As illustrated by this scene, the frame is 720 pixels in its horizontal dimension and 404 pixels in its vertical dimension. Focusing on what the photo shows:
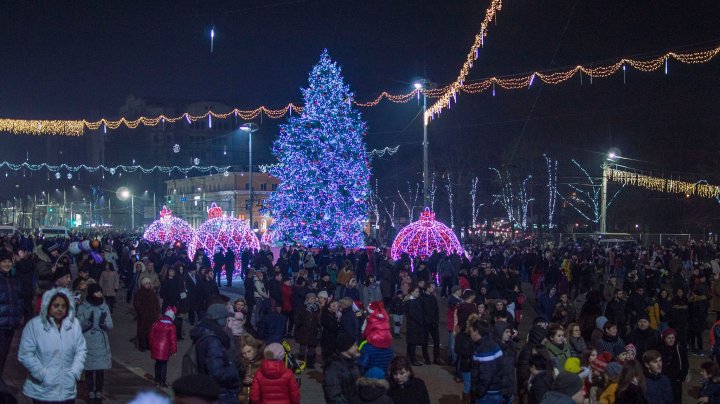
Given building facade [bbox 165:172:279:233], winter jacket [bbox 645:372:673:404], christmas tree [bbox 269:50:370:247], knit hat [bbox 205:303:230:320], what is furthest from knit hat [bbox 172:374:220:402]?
building facade [bbox 165:172:279:233]

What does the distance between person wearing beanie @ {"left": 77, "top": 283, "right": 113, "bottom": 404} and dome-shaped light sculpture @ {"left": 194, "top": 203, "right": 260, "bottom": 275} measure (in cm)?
2146

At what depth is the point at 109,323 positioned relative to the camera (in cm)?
927

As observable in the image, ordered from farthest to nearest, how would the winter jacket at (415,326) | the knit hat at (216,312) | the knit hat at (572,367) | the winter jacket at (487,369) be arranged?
the winter jacket at (415,326) → the winter jacket at (487,369) → the knit hat at (216,312) → the knit hat at (572,367)

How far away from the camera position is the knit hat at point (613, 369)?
812cm

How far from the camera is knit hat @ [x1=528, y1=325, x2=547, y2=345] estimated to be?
30.7 ft

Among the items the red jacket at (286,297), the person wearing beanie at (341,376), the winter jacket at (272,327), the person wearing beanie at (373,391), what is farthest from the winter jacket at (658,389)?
the red jacket at (286,297)

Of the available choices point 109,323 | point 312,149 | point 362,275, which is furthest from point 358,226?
point 109,323

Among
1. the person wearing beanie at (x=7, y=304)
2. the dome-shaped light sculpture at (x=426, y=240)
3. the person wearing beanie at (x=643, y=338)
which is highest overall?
the dome-shaped light sculpture at (x=426, y=240)

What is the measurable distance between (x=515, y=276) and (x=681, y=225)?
38.3 metres

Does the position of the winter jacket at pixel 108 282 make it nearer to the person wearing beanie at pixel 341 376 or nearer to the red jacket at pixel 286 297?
the red jacket at pixel 286 297

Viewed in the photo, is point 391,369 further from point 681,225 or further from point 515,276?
point 681,225

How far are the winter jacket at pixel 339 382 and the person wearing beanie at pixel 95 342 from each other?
3384mm

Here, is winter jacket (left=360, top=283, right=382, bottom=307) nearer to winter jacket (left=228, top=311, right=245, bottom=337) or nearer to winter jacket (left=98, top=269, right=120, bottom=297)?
winter jacket (left=98, top=269, right=120, bottom=297)

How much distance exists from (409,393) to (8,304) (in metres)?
4.99
